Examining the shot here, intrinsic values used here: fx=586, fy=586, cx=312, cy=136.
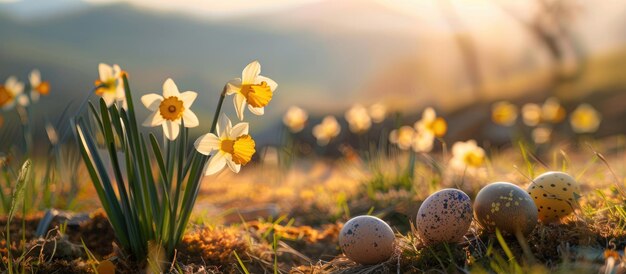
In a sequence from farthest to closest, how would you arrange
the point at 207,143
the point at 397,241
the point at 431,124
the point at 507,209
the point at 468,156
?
1. the point at 431,124
2. the point at 468,156
3. the point at 397,241
4. the point at 507,209
5. the point at 207,143

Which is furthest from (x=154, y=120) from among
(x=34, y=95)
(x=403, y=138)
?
(x=403, y=138)

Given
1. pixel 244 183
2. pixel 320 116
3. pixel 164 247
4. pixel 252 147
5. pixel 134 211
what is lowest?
pixel 320 116

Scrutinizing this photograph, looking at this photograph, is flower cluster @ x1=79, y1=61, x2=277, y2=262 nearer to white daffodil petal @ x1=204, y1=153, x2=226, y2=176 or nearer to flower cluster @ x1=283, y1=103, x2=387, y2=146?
white daffodil petal @ x1=204, y1=153, x2=226, y2=176

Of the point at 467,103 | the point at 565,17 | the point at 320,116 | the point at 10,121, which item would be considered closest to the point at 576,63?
the point at 565,17

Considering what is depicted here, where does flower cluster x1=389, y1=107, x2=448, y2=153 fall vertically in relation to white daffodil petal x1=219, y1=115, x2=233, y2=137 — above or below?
below

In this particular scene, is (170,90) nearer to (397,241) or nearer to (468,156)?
(397,241)

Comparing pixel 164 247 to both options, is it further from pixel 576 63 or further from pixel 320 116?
pixel 576 63

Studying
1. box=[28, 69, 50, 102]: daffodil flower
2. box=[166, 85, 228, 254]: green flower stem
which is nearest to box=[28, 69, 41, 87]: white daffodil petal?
box=[28, 69, 50, 102]: daffodil flower
